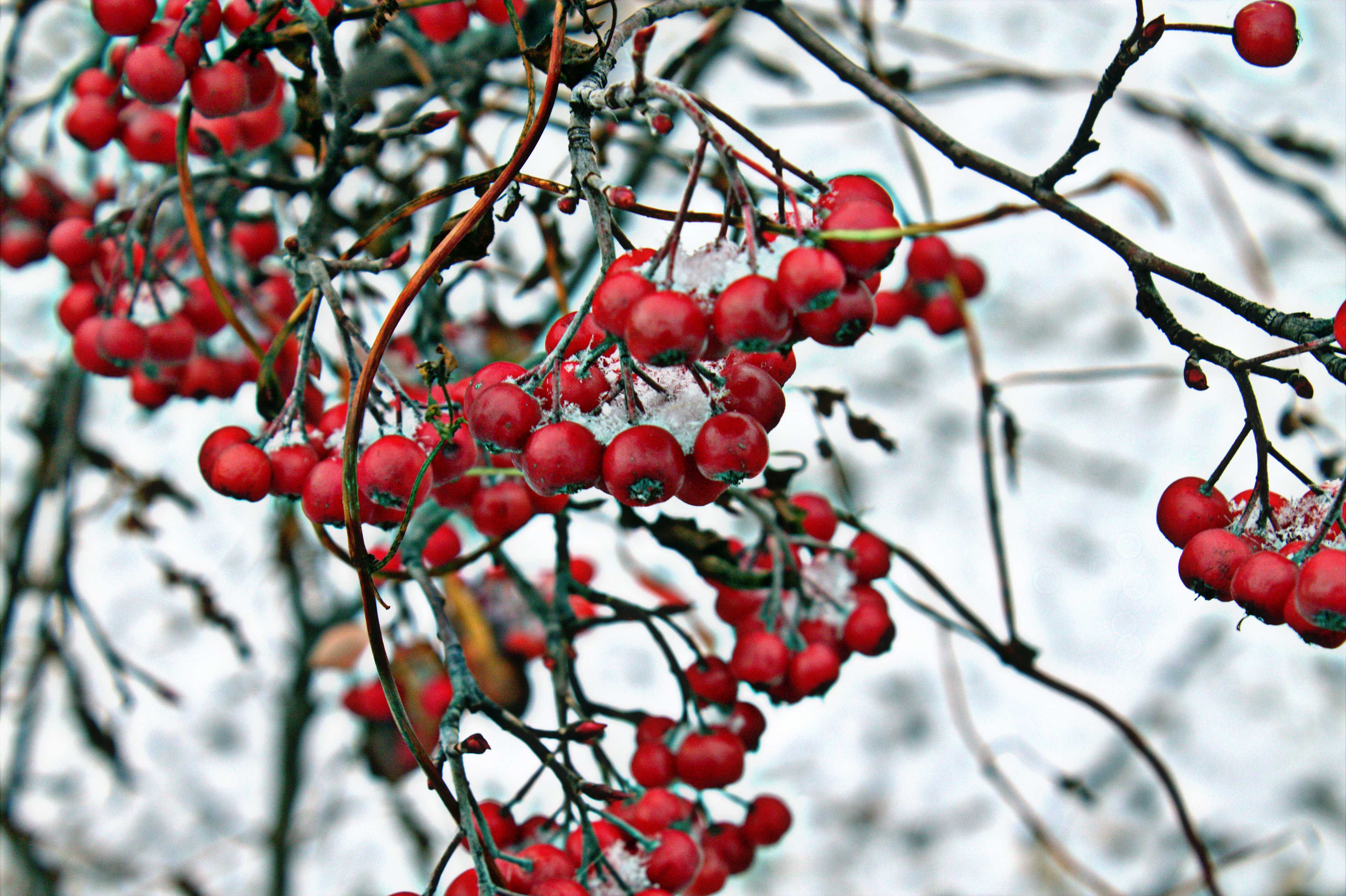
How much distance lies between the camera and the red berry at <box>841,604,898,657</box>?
118cm

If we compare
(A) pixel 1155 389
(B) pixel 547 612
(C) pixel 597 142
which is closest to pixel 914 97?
(C) pixel 597 142

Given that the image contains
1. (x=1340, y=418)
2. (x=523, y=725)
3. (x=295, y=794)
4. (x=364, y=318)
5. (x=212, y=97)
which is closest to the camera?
(x=523, y=725)

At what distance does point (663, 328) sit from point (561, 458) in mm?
157

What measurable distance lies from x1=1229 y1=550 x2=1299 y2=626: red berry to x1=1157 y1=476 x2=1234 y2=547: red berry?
7cm

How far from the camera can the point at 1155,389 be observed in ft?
15.1

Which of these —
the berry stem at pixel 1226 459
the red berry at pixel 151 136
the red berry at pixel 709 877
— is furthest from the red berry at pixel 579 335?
the red berry at pixel 151 136

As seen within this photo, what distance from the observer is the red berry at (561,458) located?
0.69 m

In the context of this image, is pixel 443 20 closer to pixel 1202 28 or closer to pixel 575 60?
pixel 575 60

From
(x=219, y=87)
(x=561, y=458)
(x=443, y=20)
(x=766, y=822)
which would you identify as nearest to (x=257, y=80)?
(x=219, y=87)

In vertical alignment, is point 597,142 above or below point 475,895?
above

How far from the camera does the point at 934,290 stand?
177cm

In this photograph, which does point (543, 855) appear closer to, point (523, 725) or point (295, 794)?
point (523, 725)

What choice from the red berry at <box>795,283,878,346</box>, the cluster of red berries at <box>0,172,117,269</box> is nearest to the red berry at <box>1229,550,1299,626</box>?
the red berry at <box>795,283,878,346</box>

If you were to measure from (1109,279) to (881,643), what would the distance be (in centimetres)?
387
